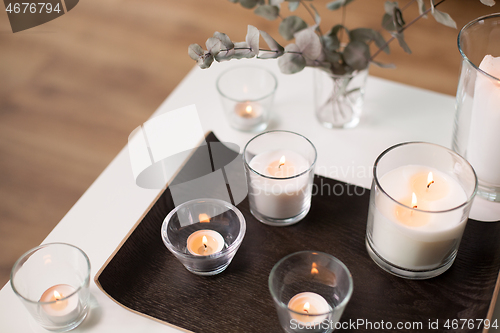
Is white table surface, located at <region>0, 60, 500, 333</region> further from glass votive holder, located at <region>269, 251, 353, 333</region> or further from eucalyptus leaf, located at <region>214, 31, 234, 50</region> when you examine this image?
eucalyptus leaf, located at <region>214, 31, 234, 50</region>

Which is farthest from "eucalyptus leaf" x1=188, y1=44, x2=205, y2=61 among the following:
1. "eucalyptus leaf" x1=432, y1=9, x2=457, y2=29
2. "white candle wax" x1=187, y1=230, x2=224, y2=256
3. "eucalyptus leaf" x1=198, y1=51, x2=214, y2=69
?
"eucalyptus leaf" x1=432, y1=9, x2=457, y2=29

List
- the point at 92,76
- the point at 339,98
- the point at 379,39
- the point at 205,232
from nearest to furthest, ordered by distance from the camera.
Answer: the point at 205,232 → the point at 379,39 → the point at 339,98 → the point at 92,76

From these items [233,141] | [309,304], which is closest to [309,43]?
[233,141]

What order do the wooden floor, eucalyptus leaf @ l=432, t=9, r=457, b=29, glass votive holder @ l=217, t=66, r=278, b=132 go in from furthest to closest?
the wooden floor
glass votive holder @ l=217, t=66, r=278, b=132
eucalyptus leaf @ l=432, t=9, r=457, b=29

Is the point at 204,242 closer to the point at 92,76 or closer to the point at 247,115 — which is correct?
the point at 247,115

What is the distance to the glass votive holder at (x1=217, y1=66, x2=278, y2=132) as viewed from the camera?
89 centimetres

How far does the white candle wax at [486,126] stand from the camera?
639mm

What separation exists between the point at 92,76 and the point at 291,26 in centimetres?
126

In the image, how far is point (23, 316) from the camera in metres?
0.62

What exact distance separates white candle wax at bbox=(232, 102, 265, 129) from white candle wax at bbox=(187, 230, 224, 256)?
28 centimetres

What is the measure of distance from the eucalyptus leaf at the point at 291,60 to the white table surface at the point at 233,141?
186 mm

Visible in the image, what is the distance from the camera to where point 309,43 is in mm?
700

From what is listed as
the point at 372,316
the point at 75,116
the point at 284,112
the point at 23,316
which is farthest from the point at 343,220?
the point at 75,116

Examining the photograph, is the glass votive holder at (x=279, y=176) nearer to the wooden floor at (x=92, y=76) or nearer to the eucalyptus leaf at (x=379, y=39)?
the eucalyptus leaf at (x=379, y=39)
